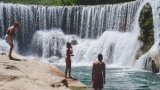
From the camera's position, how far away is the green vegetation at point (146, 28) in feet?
103

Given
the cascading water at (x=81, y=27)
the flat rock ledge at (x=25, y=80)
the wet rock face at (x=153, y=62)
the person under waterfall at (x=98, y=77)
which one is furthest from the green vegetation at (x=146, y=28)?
the person under waterfall at (x=98, y=77)

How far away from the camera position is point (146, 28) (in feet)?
106

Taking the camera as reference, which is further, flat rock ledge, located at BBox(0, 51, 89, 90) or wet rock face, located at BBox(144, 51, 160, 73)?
wet rock face, located at BBox(144, 51, 160, 73)

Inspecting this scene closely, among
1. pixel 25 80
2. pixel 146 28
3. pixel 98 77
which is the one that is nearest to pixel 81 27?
pixel 146 28

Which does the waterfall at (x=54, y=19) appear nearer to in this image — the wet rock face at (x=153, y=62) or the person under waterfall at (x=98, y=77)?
the wet rock face at (x=153, y=62)

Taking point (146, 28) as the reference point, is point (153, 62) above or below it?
below

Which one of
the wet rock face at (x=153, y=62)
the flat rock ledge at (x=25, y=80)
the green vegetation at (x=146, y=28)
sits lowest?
the wet rock face at (x=153, y=62)

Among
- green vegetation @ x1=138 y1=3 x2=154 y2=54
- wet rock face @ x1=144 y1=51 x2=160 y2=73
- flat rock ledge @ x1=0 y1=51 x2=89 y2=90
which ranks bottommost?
wet rock face @ x1=144 y1=51 x2=160 y2=73

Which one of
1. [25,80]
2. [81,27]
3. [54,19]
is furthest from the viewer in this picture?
[54,19]

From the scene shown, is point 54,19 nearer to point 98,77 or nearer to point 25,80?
point 98,77

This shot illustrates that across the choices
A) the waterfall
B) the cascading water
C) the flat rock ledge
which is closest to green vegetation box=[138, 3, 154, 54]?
the cascading water

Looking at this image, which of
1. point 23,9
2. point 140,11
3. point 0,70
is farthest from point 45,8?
point 0,70

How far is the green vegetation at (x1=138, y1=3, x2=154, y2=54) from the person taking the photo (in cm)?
3134

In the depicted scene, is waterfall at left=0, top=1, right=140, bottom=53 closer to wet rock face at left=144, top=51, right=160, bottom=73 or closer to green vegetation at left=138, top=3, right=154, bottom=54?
green vegetation at left=138, top=3, right=154, bottom=54
